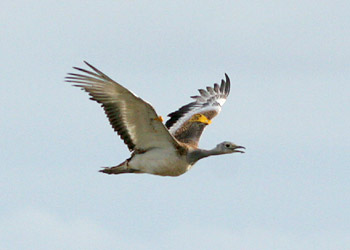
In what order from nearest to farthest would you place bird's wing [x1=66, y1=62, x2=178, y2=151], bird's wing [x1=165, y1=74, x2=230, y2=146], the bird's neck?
bird's wing [x1=66, y1=62, x2=178, y2=151], the bird's neck, bird's wing [x1=165, y1=74, x2=230, y2=146]

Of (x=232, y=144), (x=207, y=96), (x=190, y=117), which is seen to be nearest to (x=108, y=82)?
(x=232, y=144)

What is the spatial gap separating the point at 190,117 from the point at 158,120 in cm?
819

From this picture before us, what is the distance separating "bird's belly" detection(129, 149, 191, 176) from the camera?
32.0 meters

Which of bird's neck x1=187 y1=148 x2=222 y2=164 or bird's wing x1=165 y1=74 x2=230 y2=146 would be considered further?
bird's wing x1=165 y1=74 x2=230 y2=146

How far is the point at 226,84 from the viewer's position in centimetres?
4272

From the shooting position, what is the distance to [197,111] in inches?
1575

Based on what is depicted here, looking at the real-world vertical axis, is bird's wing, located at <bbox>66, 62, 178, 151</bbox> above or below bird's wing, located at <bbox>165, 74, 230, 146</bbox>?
below

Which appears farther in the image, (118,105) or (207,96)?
(207,96)

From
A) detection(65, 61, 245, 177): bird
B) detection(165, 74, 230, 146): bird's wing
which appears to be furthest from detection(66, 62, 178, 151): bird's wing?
detection(165, 74, 230, 146): bird's wing

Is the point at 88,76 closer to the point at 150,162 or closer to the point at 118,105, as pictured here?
the point at 118,105

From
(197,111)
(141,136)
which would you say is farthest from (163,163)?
(197,111)

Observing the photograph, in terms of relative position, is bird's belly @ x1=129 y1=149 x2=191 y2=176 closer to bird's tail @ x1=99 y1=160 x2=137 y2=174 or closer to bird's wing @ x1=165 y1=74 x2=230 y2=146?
bird's tail @ x1=99 y1=160 x2=137 y2=174

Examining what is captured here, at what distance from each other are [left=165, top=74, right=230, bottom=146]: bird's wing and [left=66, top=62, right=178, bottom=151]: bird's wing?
3788 mm

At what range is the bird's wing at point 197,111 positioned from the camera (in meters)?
36.5
